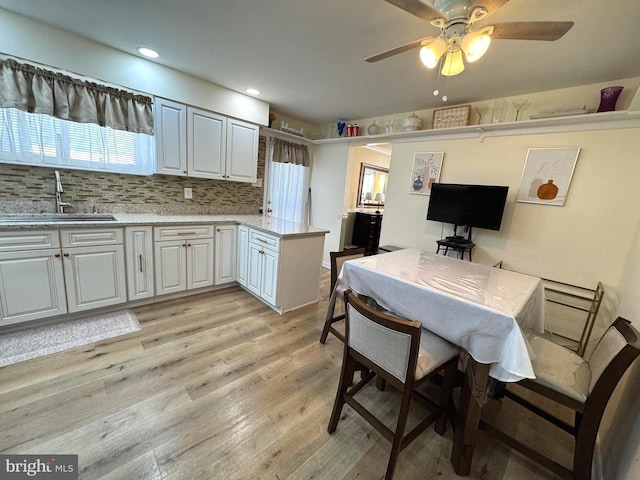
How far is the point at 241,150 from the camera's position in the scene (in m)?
3.29

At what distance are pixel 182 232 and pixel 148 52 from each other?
1.71 meters

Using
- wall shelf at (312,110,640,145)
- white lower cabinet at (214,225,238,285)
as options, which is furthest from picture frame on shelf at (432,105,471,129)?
white lower cabinet at (214,225,238,285)

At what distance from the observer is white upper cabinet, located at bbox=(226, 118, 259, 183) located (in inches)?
126

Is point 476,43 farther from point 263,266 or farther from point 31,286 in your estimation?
point 31,286

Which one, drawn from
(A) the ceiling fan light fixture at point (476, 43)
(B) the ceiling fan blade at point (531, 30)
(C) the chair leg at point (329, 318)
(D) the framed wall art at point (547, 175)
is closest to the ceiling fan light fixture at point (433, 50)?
(A) the ceiling fan light fixture at point (476, 43)

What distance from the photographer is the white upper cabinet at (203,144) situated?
2.73m

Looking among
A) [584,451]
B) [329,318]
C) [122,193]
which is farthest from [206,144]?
[584,451]

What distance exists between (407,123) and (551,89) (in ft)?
4.49

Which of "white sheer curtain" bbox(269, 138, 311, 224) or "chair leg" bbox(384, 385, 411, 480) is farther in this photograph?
"white sheer curtain" bbox(269, 138, 311, 224)

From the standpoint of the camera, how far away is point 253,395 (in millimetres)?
1654

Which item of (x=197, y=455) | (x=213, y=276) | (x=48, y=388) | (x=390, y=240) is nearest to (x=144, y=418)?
(x=197, y=455)

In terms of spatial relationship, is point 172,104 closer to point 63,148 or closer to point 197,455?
point 63,148

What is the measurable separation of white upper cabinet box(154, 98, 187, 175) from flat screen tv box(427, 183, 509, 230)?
2.93 meters

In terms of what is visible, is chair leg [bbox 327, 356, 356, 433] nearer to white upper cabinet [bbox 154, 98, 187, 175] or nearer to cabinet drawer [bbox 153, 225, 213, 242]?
cabinet drawer [bbox 153, 225, 213, 242]
